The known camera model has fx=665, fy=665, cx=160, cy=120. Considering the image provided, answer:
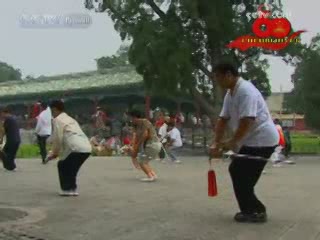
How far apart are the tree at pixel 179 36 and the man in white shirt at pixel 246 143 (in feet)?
65.7

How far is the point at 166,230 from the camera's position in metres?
6.83

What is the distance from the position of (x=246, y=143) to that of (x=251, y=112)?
0.40 metres

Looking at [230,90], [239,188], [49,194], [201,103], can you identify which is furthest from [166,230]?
[201,103]

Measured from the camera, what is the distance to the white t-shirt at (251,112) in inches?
272

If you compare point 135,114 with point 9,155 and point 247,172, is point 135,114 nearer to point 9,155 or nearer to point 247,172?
point 9,155

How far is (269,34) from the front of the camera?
31.4 metres

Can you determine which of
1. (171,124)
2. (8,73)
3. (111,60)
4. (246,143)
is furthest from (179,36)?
(8,73)

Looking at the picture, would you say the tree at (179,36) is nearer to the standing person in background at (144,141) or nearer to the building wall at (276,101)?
the standing person in background at (144,141)

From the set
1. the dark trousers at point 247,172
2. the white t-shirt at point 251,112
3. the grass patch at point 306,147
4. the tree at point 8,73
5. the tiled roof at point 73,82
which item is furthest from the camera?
the tree at point 8,73

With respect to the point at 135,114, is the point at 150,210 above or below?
below

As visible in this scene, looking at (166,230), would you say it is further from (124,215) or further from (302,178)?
(302,178)

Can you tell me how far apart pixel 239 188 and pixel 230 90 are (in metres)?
1.05

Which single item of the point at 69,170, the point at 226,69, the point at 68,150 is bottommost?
the point at 69,170

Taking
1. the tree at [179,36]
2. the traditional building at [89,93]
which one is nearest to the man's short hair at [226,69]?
the tree at [179,36]
